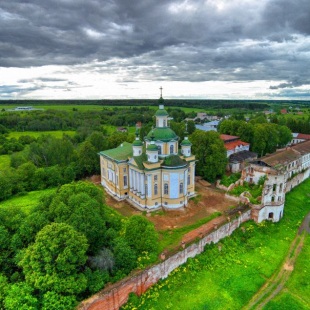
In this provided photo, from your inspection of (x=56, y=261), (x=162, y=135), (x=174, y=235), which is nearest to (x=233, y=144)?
(x=162, y=135)

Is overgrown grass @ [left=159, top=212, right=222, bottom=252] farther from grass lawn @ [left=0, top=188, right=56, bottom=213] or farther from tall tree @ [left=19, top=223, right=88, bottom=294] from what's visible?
grass lawn @ [left=0, top=188, right=56, bottom=213]

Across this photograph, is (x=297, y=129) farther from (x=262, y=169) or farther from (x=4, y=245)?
(x=4, y=245)

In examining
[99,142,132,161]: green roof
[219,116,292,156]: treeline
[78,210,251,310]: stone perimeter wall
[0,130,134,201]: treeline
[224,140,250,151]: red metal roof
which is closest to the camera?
[78,210,251,310]: stone perimeter wall

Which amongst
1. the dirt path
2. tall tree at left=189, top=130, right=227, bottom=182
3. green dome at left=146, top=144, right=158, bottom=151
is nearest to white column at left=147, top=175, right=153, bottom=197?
green dome at left=146, top=144, right=158, bottom=151

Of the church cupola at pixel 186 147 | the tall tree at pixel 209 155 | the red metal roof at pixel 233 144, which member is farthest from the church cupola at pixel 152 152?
the red metal roof at pixel 233 144

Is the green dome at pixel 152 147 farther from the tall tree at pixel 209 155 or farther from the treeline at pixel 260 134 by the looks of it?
the treeline at pixel 260 134

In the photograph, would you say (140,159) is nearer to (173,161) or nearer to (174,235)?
(173,161)

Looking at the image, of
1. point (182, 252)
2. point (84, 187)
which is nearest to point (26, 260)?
point (84, 187)
